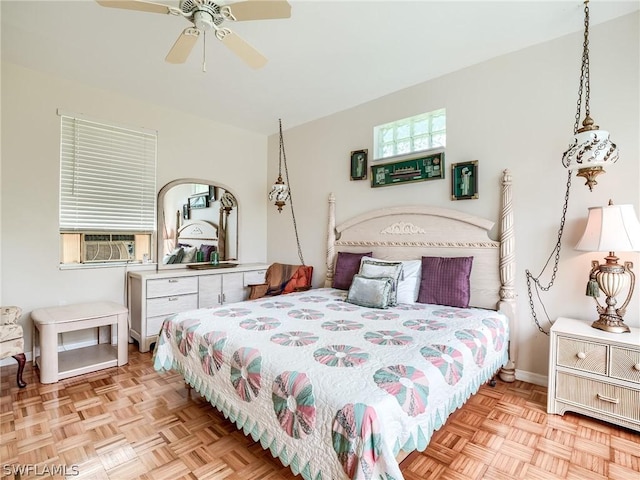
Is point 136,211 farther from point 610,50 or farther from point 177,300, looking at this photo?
point 610,50

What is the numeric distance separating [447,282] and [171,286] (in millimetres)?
2844

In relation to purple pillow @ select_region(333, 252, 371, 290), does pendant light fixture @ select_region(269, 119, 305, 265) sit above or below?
above

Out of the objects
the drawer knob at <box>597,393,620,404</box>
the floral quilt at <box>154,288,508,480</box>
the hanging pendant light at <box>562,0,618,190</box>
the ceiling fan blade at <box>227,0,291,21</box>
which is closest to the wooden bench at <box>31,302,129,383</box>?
the floral quilt at <box>154,288,508,480</box>

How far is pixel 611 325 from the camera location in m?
2.08

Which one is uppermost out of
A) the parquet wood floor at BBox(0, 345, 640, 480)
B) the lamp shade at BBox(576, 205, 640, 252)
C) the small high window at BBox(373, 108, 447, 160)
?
the small high window at BBox(373, 108, 447, 160)

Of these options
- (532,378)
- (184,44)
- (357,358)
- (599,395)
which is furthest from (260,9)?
(532,378)

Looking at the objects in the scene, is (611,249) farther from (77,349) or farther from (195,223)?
(77,349)

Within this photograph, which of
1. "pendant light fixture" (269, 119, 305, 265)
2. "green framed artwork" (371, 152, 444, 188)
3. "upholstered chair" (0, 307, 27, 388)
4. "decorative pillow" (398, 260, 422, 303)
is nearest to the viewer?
"upholstered chair" (0, 307, 27, 388)

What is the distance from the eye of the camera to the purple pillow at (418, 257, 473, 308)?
2.70 metres

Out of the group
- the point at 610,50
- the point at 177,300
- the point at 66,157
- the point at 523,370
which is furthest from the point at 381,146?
the point at 66,157

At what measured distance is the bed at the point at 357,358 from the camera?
1227 millimetres

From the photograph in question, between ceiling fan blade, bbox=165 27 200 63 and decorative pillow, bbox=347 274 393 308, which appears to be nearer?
→ ceiling fan blade, bbox=165 27 200 63

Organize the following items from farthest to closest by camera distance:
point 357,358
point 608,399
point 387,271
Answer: point 387,271 → point 608,399 → point 357,358

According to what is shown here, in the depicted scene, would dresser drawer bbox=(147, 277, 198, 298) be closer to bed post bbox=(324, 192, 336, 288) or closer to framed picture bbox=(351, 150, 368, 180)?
bed post bbox=(324, 192, 336, 288)
